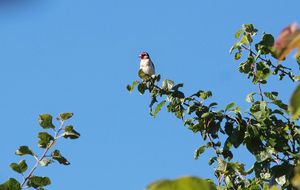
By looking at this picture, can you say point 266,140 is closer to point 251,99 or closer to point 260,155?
point 260,155

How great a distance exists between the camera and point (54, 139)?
2.75 metres

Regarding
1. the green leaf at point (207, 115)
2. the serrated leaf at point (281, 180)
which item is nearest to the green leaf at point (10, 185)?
the serrated leaf at point (281, 180)

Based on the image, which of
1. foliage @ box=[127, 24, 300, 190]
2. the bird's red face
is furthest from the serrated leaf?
the bird's red face

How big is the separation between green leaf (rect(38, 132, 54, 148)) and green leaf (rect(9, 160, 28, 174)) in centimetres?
11

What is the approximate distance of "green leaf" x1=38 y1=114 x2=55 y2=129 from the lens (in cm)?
278

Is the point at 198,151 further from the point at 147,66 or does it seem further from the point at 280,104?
the point at 147,66

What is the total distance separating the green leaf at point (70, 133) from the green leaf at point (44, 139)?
78 mm

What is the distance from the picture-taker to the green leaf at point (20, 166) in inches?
105

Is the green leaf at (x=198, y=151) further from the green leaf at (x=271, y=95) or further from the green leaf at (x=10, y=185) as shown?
the green leaf at (x=10, y=185)

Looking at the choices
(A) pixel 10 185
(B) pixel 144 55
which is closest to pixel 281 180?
(A) pixel 10 185

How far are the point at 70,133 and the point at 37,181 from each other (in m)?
0.26

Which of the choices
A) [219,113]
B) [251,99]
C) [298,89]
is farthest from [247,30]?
[298,89]

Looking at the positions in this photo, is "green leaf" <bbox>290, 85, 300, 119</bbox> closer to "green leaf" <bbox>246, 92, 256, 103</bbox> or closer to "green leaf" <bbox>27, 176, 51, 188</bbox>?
"green leaf" <bbox>27, 176, 51, 188</bbox>

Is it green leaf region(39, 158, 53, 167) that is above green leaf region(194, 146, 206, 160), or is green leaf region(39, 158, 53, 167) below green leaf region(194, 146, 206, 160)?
below
